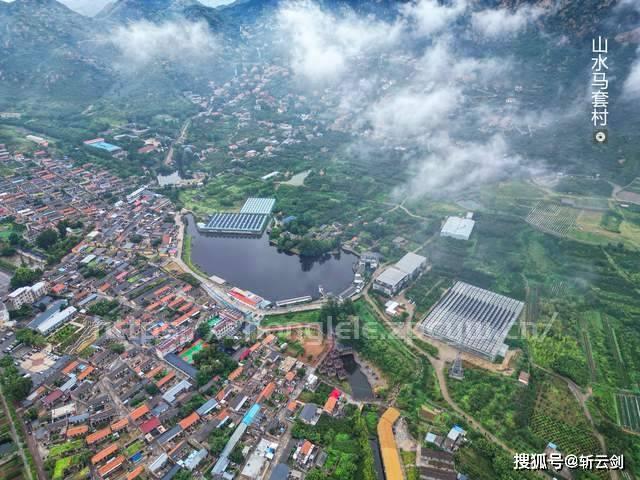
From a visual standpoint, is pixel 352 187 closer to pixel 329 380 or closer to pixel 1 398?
pixel 329 380

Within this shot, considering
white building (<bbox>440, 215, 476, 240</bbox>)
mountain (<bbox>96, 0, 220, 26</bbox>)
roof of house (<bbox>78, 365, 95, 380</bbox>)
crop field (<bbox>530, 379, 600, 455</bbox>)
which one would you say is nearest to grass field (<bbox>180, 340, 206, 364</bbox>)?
roof of house (<bbox>78, 365, 95, 380</bbox>)

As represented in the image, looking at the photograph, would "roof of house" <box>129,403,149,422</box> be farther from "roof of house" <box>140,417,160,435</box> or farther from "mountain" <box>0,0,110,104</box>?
"mountain" <box>0,0,110,104</box>

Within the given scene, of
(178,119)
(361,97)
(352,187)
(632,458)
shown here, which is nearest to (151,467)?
(632,458)

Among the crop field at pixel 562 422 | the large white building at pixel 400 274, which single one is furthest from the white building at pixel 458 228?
the crop field at pixel 562 422

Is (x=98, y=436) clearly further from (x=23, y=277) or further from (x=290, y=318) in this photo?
(x=23, y=277)

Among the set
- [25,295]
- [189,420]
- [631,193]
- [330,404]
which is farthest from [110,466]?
[631,193]

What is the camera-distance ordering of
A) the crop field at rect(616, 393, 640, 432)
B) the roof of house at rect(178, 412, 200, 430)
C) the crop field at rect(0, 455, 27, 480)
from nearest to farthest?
the crop field at rect(0, 455, 27, 480) < the roof of house at rect(178, 412, 200, 430) < the crop field at rect(616, 393, 640, 432)
